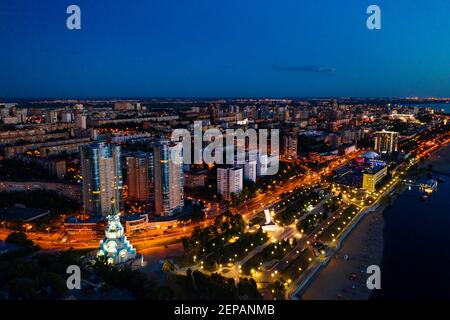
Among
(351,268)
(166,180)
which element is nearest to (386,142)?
(166,180)

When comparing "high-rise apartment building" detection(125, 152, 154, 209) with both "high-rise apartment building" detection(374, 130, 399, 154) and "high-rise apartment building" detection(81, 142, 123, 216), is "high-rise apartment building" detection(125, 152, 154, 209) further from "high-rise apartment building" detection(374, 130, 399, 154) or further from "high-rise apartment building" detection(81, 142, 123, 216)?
"high-rise apartment building" detection(374, 130, 399, 154)

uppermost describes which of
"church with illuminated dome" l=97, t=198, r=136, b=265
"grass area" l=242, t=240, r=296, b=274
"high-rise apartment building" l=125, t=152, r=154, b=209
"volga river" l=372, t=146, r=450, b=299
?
"high-rise apartment building" l=125, t=152, r=154, b=209

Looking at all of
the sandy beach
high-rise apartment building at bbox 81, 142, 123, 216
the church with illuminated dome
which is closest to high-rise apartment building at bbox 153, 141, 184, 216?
high-rise apartment building at bbox 81, 142, 123, 216

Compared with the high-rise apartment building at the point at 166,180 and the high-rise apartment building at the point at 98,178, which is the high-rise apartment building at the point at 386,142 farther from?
the high-rise apartment building at the point at 98,178

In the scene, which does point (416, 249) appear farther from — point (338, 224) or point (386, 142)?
point (386, 142)

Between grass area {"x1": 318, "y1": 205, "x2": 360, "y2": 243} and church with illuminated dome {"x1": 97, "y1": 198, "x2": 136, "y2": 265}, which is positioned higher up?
church with illuminated dome {"x1": 97, "y1": 198, "x2": 136, "y2": 265}

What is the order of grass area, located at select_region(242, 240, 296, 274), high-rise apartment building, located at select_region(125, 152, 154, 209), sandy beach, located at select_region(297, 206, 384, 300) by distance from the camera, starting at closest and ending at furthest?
sandy beach, located at select_region(297, 206, 384, 300) → grass area, located at select_region(242, 240, 296, 274) → high-rise apartment building, located at select_region(125, 152, 154, 209)

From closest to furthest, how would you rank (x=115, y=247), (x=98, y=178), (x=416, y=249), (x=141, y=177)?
(x=115, y=247), (x=416, y=249), (x=98, y=178), (x=141, y=177)
